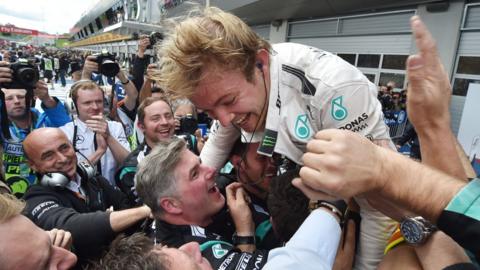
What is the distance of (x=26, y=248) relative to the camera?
1096mm

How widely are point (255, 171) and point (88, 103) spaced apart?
80.7 inches

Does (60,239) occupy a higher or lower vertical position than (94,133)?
lower

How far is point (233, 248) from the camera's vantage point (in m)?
1.38

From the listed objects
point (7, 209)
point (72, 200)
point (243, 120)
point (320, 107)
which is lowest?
point (72, 200)

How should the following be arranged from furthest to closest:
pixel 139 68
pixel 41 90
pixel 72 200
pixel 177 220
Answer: pixel 139 68 → pixel 41 90 → pixel 72 200 → pixel 177 220

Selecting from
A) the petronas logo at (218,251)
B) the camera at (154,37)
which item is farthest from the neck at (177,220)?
the camera at (154,37)

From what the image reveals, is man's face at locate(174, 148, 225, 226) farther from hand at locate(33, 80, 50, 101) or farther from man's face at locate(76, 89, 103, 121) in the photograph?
hand at locate(33, 80, 50, 101)

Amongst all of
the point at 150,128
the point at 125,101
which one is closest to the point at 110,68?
the point at 125,101

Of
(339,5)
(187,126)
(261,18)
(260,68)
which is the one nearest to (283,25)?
(261,18)

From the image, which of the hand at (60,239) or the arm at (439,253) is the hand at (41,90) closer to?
the hand at (60,239)

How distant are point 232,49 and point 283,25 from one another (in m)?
11.4

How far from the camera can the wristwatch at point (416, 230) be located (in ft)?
3.01

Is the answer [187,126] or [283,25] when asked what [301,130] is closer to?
[187,126]

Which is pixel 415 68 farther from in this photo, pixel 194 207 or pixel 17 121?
pixel 17 121
